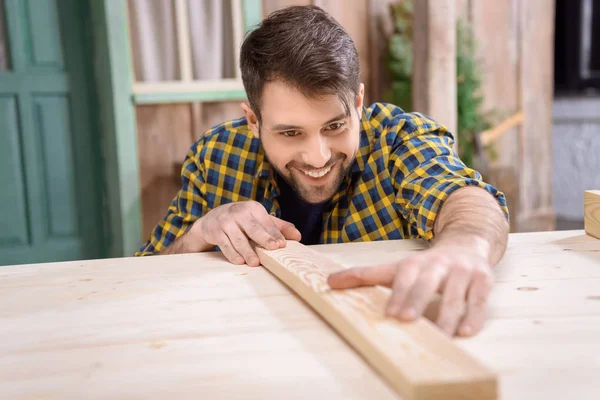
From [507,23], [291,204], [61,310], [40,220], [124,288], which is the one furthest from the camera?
[507,23]

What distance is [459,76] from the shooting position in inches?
142

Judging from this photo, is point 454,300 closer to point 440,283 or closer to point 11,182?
point 440,283

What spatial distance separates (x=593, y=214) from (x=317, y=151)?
652mm

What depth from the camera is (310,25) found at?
4.97 feet

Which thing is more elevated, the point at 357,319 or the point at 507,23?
the point at 507,23

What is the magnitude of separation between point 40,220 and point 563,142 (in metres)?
4.26

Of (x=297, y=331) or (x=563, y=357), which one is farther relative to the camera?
(x=297, y=331)

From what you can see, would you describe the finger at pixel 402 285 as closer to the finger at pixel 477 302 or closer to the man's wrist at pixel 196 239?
the finger at pixel 477 302

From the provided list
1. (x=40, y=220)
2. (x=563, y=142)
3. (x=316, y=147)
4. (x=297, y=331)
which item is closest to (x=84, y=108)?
(x=40, y=220)

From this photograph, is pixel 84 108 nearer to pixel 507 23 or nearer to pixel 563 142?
pixel 507 23

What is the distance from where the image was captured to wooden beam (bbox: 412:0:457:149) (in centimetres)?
265

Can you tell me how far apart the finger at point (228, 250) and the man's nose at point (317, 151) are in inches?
14.2

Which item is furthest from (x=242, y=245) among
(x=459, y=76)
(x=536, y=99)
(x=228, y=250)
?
(x=536, y=99)

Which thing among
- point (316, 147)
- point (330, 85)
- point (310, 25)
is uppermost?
point (310, 25)
